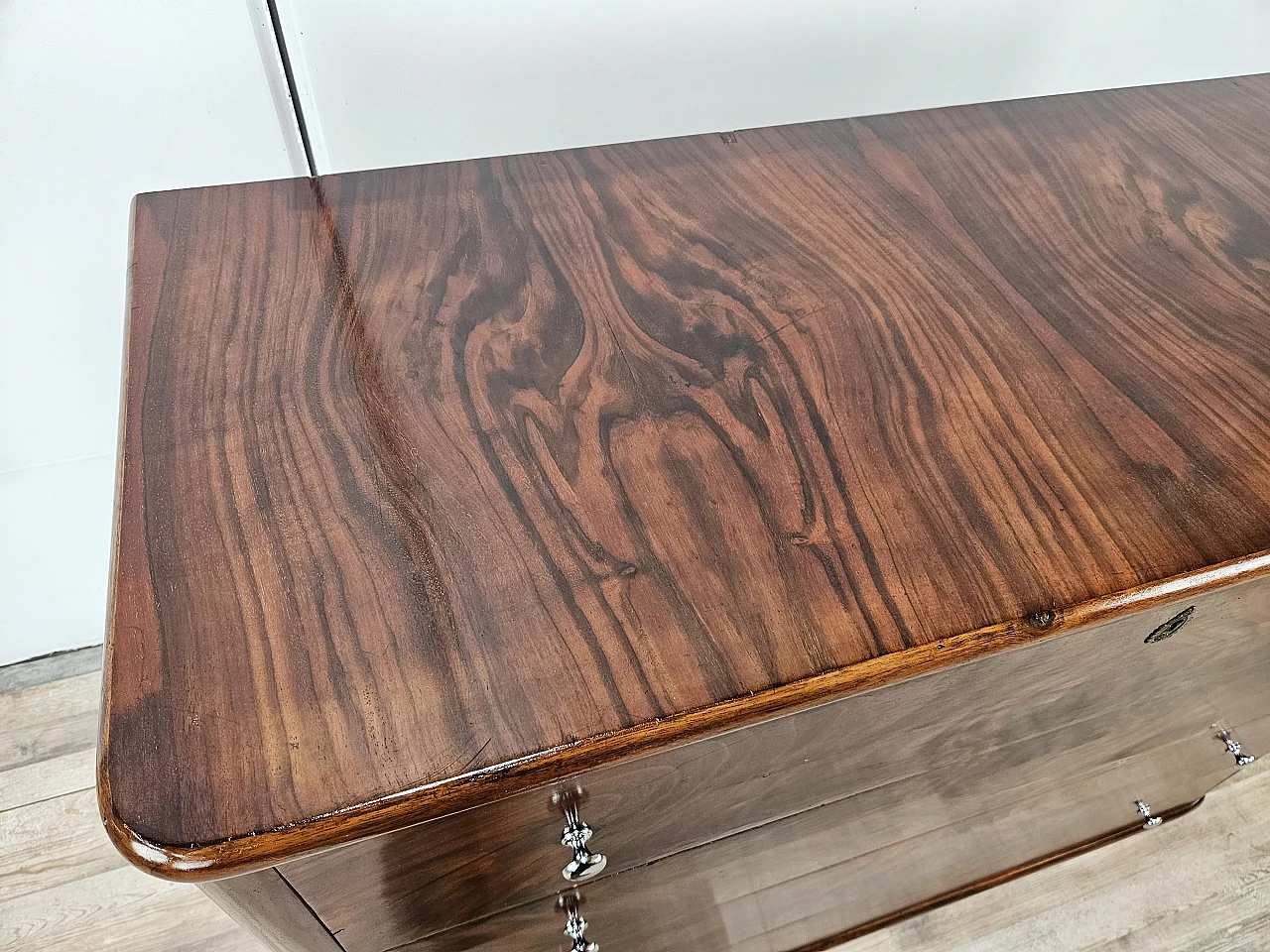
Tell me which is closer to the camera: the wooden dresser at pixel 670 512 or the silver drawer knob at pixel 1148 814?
the wooden dresser at pixel 670 512

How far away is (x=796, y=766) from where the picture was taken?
1.79ft

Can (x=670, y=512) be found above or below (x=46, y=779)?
below

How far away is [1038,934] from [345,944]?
79cm

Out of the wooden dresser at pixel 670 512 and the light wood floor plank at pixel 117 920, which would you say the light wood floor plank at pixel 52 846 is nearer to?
the light wood floor plank at pixel 117 920

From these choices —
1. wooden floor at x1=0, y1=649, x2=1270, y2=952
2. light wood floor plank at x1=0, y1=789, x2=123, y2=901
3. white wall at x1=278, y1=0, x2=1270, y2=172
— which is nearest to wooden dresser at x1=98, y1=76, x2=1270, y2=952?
white wall at x1=278, y1=0, x2=1270, y2=172

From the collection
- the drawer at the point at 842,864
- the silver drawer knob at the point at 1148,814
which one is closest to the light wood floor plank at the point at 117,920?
the drawer at the point at 842,864

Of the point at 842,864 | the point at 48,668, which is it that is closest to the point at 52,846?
the point at 48,668

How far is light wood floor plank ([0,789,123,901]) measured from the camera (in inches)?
38.9

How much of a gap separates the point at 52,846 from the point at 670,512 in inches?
36.5

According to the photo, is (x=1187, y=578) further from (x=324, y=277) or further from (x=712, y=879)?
(x=324, y=277)

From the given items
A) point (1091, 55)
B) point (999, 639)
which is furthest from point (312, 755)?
point (1091, 55)

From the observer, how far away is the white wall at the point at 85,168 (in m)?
0.73

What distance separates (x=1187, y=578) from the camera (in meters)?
0.46

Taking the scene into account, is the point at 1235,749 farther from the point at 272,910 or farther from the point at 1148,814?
the point at 272,910
